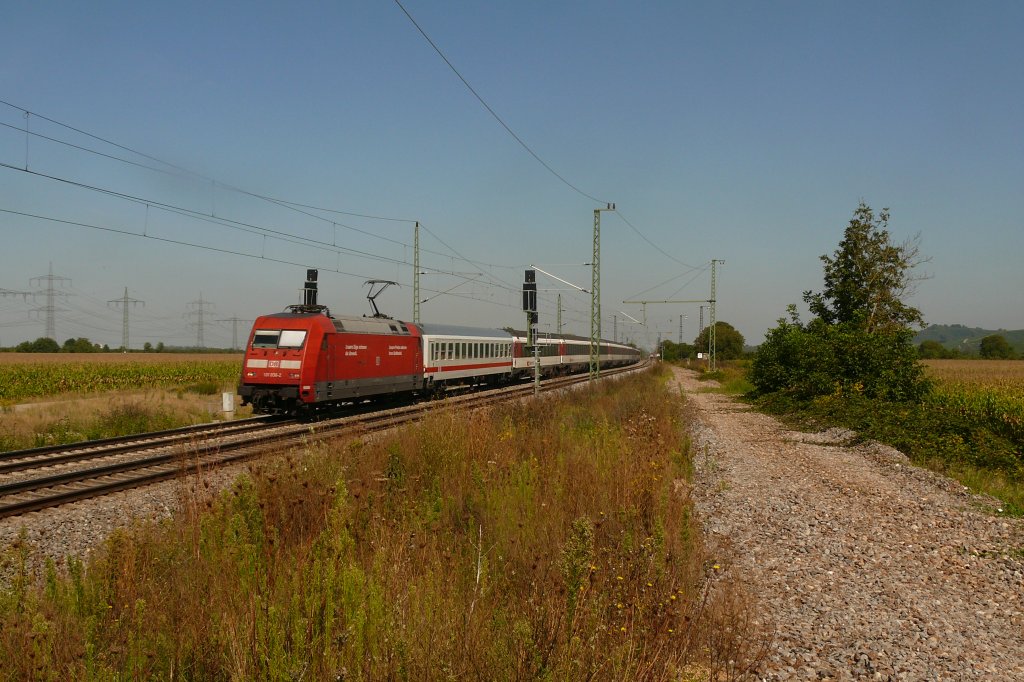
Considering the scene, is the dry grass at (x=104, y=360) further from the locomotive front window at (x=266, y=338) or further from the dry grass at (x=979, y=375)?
the dry grass at (x=979, y=375)

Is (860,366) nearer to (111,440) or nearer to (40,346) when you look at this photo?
(111,440)

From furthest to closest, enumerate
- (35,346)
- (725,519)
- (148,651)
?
1. (35,346)
2. (725,519)
3. (148,651)

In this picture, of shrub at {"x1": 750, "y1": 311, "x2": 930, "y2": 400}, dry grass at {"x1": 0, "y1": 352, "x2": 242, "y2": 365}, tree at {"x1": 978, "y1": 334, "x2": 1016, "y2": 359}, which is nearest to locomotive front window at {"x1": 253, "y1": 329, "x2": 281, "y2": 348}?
shrub at {"x1": 750, "y1": 311, "x2": 930, "y2": 400}

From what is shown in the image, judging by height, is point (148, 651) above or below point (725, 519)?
above

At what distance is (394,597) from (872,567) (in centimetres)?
534

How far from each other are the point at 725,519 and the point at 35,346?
128591mm

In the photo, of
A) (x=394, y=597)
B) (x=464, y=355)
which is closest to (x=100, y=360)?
(x=464, y=355)

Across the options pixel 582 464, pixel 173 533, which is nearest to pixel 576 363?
pixel 582 464

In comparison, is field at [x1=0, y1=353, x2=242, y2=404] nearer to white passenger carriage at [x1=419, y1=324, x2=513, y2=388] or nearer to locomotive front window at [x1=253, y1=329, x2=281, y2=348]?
white passenger carriage at [x1=419, y1=324, x2=513, y2=388]

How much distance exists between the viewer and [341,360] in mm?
19891

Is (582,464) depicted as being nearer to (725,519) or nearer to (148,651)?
(725,519)

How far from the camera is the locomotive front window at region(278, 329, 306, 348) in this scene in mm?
18734

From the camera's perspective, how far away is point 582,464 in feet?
29.4

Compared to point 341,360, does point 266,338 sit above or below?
above
